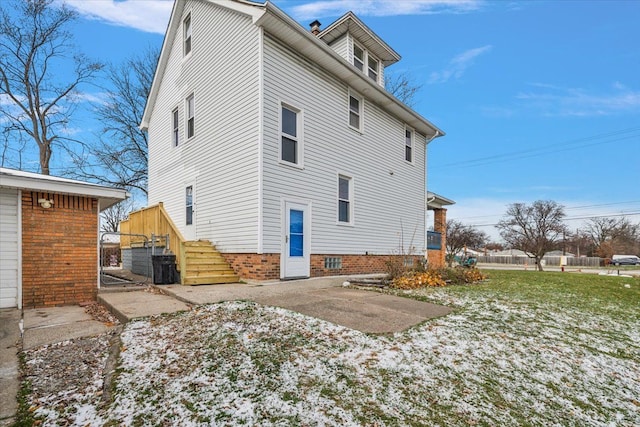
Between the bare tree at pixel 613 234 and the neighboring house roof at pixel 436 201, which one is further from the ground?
the neighboring house roof at pixel 436 201

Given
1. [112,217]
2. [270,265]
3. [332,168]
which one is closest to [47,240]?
[270,265]

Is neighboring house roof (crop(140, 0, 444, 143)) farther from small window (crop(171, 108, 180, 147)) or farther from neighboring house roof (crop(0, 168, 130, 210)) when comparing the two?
neighboring house roof (crop(0, 168, 130, 210))

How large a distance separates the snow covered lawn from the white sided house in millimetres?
4418

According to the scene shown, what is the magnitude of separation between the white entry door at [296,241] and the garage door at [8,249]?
17.5 ft

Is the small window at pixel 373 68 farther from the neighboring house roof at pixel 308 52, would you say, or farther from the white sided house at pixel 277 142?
the neighboring house roof at pixel 308 52

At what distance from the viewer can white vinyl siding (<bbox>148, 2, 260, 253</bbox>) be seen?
8805 mm

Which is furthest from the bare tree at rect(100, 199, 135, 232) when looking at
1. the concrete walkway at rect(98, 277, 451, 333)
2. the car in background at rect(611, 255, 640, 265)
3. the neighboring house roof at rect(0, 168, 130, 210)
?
the car in background at rect(611, 255, 640, 265)

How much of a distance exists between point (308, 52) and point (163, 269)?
23.4 ft

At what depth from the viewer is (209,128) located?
10.4m

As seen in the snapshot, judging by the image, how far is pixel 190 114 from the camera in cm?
1176

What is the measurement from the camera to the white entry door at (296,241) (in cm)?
909

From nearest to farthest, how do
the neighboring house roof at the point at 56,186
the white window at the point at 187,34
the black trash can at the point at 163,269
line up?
the neighboring house roof at the point at 56,186, the black trash can at the point at 163,269, the white window at the point at 187,34

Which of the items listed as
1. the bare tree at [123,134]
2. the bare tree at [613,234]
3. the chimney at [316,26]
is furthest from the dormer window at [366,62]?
the bare tree at [613,234]

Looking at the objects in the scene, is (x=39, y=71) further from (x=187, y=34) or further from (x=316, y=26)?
(x=316, y=26)
